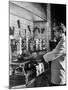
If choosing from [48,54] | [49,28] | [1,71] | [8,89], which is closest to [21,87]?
[8,89]

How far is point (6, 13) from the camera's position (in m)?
2.76

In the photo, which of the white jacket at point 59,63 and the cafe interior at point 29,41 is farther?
the white jacket at point 59,63

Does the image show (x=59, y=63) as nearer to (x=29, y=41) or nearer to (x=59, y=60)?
(x=59, y=60)

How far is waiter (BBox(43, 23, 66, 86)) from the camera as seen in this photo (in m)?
3.00

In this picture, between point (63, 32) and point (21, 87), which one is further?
point (63, 32)

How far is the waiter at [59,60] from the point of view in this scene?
300cm

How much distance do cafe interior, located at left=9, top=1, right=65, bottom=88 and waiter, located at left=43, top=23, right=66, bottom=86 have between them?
0.09 metres

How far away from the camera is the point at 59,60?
3029 mm

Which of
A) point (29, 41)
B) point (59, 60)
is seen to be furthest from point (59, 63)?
point (29, 41)

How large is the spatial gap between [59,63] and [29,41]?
58 cm

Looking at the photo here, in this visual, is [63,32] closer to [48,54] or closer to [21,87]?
[48,54]

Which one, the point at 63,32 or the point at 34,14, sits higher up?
the point at 34,14

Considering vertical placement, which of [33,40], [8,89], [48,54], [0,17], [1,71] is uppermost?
[0,17]

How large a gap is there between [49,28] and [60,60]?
0.52 metres
